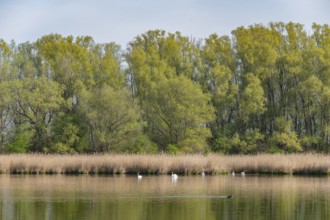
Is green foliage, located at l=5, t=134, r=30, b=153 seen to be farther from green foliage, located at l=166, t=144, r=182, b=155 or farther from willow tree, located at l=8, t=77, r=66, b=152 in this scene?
green foliage, located at l=166, t=144, r=182, b=155

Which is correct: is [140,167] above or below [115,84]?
below

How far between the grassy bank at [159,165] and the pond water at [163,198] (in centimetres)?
470

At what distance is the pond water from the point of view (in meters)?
23.0

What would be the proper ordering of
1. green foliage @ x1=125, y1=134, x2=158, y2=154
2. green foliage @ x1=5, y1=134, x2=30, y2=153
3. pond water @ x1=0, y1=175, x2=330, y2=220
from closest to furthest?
pond water @ x1=0, y1=175, x2=330, y2=220 < green foliage @ x1=5, y1=134, x2=30, y2=153 < green foliage @ x1=125, y1=134, x2=158, y2=154

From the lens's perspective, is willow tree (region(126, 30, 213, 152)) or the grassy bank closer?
the grassy bank

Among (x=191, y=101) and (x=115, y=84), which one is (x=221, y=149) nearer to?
(x=191, y=101)

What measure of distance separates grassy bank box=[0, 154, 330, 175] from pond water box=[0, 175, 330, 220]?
15.4ft

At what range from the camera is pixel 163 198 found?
27.5m

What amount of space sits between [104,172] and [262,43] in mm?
24478

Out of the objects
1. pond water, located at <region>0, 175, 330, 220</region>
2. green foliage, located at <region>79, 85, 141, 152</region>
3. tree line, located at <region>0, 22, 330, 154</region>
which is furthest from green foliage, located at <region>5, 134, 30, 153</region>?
pond water, located at <region>0, 175, 330, 220</region>

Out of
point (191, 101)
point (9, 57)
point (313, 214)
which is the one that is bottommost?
point (313, 214)

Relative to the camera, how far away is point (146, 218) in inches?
861

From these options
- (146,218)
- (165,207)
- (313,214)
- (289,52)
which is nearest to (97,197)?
(165,207)

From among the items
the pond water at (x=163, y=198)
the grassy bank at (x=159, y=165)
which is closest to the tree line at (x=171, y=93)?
the grassy bank at (x=159, y=165)
